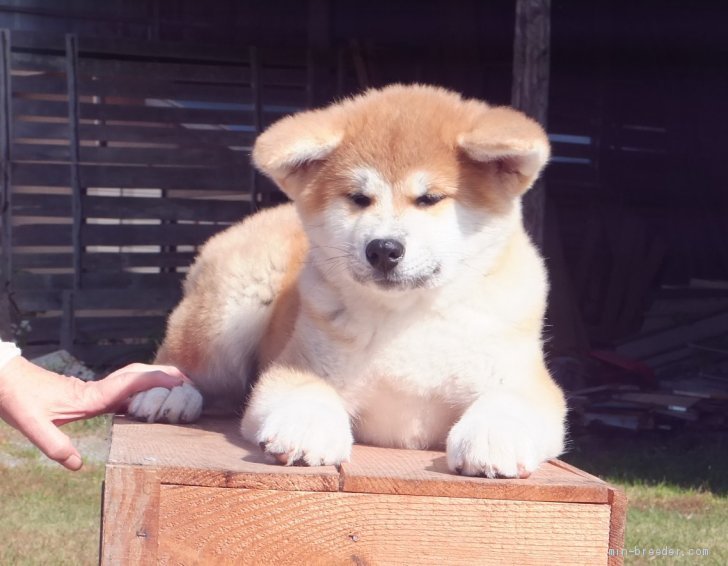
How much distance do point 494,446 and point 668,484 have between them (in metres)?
3.74

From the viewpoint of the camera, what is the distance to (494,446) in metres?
2.09

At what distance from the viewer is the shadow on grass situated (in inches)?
220

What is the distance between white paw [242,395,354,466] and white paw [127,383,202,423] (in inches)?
23.6

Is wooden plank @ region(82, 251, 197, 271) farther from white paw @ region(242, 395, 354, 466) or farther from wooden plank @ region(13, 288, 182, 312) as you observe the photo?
white paw @ region(242, 395, 354, 466)

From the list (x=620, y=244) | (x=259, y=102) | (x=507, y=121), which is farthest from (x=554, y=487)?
(x=620, y=244)

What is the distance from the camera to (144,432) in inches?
100

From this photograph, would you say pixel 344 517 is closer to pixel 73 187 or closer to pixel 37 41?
pixel 73 187

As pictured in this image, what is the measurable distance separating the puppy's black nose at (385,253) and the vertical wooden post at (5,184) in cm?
587

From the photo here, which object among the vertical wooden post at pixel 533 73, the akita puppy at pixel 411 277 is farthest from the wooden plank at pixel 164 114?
the akita puppy at pixel 411 277

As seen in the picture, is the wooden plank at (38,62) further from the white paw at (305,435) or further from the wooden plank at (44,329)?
the white paw at (305,435)

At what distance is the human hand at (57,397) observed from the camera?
2387 mm

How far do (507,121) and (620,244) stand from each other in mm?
6638

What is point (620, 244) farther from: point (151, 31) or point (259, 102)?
point (151, 31)

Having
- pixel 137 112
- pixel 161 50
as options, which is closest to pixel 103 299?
pixel 137 112
